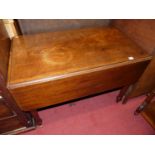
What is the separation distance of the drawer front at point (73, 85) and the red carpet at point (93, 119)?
0.43 metres

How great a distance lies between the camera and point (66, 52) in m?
1.15

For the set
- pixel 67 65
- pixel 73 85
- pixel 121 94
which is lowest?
pixel 121 94

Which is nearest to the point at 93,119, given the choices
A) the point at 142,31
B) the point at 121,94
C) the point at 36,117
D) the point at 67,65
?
the point at 121,94

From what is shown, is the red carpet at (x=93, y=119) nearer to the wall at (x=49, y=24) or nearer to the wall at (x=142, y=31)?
the wall at (x=142, y=31)

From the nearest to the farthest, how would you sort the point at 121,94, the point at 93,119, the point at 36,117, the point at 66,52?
the point at 66,52
the point at 36,117
the point at 93,119
the point at 121,94

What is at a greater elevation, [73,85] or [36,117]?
[73,85]

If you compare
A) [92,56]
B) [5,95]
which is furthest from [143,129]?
[5,95]

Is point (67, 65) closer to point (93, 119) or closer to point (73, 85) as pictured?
point (73, 85)

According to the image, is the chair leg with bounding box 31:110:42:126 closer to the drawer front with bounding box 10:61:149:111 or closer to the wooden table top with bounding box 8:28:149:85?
the drawer front with bounding box 10:61:149:111

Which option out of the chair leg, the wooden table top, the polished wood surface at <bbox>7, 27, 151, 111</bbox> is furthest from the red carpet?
the wooden table top

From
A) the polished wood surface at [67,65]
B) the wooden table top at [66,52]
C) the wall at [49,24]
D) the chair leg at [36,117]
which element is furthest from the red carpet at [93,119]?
the wall at [49,24]

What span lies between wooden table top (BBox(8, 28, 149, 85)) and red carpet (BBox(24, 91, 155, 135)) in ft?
2.33

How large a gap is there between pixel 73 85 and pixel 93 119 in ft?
2.10

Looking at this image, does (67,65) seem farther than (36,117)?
No
